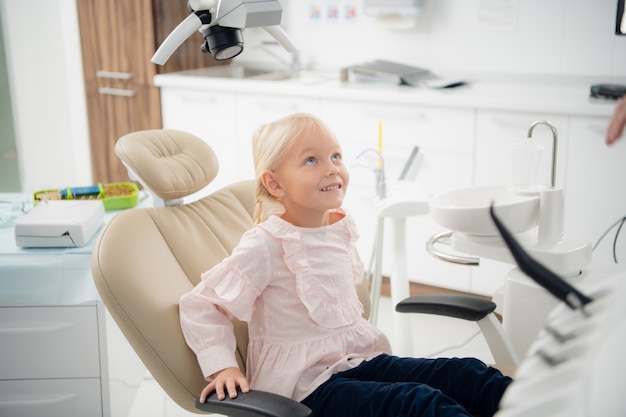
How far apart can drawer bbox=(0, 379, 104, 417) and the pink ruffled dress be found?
0.58 metres

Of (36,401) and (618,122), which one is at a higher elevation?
(618,122)

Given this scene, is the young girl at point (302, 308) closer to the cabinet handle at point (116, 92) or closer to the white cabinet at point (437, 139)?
the white cabinet at point (437, 139)

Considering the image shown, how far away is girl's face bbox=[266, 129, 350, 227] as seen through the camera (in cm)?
156

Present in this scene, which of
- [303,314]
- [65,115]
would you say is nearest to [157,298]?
[303,314]

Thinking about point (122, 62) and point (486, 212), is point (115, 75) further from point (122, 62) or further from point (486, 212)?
point (486, 212)

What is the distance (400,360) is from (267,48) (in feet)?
8.54

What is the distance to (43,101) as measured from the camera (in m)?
4.05

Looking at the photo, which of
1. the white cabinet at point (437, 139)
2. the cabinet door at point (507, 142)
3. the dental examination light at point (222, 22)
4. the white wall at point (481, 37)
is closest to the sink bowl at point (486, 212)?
the dental examination light at point (222, 22)

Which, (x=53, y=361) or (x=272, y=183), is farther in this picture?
(x=53, y=361)

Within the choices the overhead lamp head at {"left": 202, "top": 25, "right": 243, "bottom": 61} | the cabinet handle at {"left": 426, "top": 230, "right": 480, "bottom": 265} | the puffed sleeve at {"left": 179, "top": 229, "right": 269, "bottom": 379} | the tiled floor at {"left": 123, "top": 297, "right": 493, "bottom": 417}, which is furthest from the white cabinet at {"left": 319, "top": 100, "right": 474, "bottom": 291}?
the overhead lamp head at {"left": 202, "top": 25, "right": 243, "bottom": 61}

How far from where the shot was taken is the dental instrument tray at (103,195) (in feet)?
7.20

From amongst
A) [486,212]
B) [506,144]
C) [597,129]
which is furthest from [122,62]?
[486,212]

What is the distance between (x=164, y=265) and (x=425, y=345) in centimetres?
148

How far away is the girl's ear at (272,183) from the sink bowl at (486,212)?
38cm
